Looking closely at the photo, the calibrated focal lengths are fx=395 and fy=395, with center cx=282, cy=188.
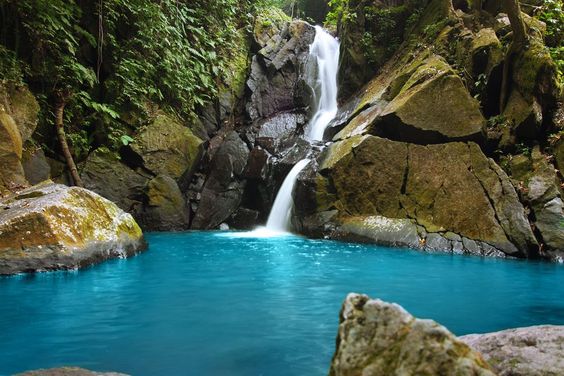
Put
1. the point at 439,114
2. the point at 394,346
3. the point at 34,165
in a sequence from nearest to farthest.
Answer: the point at 394,346 < the point at 34,165 < the point at 439,114

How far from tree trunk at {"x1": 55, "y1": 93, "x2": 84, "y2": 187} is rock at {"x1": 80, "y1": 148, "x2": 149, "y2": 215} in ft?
1.79

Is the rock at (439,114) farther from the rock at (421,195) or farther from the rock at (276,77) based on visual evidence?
the rock at (276,77)

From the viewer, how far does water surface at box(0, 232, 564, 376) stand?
347cm

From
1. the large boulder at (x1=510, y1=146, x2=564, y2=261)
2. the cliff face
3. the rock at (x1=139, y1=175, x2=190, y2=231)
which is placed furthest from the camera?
the rock at (x1=139, y1=175, x2=190, y2=231)

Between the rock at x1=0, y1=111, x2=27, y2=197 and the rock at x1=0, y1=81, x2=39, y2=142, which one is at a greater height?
the rock at x1=0, y1=81, x2=39, y2=142

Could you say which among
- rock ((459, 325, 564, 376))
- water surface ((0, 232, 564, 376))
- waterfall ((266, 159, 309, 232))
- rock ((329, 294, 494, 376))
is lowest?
water surface ((0, 232, 564, 376))

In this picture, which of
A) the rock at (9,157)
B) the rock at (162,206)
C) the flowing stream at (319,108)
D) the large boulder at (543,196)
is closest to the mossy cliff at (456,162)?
the large boulder at (543,196)

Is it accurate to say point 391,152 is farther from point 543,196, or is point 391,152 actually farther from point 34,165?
point 34,165

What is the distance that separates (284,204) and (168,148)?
13.8ft

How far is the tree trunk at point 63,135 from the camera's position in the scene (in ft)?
35.2

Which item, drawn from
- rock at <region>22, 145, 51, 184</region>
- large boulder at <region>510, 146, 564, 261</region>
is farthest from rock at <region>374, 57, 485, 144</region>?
rock at <region>22, 145, 51, 184</region>

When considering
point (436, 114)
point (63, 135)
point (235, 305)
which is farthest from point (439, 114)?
point (63, 135)

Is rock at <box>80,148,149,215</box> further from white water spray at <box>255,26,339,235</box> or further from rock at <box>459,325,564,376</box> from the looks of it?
rock at <box>459,325,564,376</box>

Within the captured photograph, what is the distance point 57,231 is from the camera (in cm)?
642
